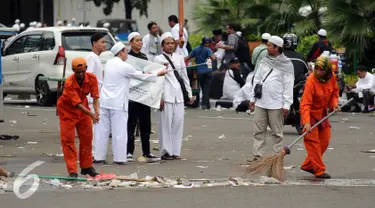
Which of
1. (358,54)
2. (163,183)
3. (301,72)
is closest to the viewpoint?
(163,183)

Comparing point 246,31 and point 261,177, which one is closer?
point 261,177

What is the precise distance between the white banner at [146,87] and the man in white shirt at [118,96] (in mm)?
350

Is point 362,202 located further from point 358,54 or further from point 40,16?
point 40,16

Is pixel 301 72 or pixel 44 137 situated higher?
pixel 301 72

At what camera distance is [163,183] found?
12.0 metres

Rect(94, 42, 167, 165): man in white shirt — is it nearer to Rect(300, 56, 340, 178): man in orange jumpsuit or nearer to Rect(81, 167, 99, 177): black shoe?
Rect(81, 167, 99, 177): black shoe

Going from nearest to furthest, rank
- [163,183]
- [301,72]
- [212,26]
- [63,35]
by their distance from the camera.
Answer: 1. [163,183]
2. [301,72]
3. [63,35]
4. [212,26]

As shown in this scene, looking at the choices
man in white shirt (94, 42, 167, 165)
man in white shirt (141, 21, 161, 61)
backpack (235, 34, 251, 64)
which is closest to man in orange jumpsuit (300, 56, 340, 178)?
man in white shirt (94, 42, 167, 165)

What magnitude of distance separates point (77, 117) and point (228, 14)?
65.9ft

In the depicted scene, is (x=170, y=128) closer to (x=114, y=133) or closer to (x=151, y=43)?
(x=114, y=133)

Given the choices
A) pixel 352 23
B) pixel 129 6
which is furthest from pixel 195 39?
pixel 129 6

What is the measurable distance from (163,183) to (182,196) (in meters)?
0.93

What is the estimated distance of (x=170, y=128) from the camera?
14500 mm

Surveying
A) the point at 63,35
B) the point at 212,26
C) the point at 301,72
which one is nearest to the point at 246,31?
the point at 212,26
